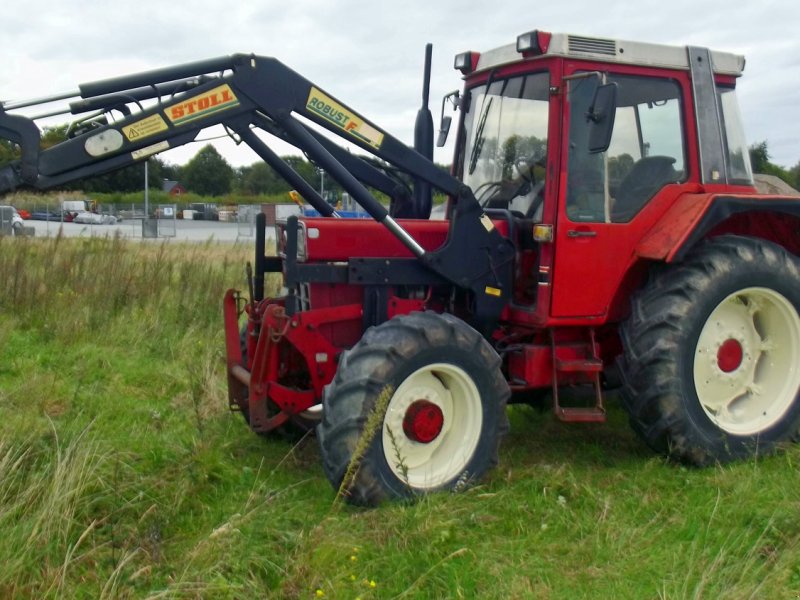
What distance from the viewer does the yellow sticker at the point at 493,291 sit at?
496 cm

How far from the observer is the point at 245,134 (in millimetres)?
4547

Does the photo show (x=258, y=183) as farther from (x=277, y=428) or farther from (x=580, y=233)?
(x=580, y=233)

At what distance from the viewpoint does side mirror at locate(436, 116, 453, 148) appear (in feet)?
18.9

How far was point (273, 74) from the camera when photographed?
444cm

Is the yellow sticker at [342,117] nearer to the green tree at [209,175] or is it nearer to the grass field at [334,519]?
the grass field at [334,519]

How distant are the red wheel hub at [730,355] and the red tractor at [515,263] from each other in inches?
0.5

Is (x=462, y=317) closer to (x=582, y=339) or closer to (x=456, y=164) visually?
(x=582, y=339)

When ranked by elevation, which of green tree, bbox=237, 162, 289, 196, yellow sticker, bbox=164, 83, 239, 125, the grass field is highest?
green tree, bbox=237, 162, 289, 196

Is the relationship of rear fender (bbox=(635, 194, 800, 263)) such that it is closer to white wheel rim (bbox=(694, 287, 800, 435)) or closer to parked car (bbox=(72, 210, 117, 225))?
white wheel rim (bbox=(694, 287, 800, 435))

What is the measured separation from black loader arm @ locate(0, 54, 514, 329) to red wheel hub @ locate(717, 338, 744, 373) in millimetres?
1388

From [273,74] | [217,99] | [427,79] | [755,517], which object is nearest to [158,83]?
[217,99]

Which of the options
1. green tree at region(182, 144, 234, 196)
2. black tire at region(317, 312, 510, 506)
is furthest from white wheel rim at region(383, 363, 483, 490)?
green tree at region(182, 144, 234, 196)

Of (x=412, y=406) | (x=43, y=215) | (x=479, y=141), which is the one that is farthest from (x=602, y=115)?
(x=43, y=215)

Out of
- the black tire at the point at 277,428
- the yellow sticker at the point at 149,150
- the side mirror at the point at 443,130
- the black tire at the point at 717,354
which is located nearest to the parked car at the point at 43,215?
the black tire at the point at 277,428
